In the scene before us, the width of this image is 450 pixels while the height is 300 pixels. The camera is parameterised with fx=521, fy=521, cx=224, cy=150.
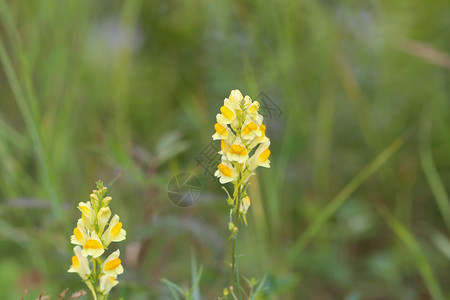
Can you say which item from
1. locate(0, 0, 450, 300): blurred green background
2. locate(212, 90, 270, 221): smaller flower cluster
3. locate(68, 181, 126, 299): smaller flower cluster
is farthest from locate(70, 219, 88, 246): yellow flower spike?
locate(0, 0, 450, 300): blurred green background

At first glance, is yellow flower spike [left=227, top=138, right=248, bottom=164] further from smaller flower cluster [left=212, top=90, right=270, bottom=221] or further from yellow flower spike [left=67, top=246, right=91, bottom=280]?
yellow flower spike [left=67, top=246, right=91, bottom=280]

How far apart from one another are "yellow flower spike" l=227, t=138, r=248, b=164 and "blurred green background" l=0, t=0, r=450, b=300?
2.87 feet

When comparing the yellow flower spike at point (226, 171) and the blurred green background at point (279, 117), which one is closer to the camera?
the yellow flower spike at point (226, 171)

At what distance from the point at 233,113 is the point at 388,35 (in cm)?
177

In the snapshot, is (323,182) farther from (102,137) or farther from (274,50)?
(102,137)

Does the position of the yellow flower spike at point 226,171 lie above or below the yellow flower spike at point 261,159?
below

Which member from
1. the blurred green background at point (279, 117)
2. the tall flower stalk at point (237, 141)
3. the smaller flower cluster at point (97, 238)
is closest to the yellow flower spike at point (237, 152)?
the tall flower stalk at point (237, 141)

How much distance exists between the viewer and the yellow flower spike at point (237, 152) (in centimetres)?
82

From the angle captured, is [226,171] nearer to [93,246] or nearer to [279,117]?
[93,246]

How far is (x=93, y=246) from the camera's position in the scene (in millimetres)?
782

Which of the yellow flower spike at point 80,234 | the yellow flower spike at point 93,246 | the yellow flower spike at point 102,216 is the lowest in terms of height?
the yellow flower spike at point 93,246

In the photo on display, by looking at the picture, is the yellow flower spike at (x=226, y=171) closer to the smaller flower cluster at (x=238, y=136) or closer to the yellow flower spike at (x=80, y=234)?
the smaller flower cluster at (x=238, y=136)

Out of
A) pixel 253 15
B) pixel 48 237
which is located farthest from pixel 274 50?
pixel 48 237

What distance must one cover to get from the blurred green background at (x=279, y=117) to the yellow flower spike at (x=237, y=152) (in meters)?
0.88
